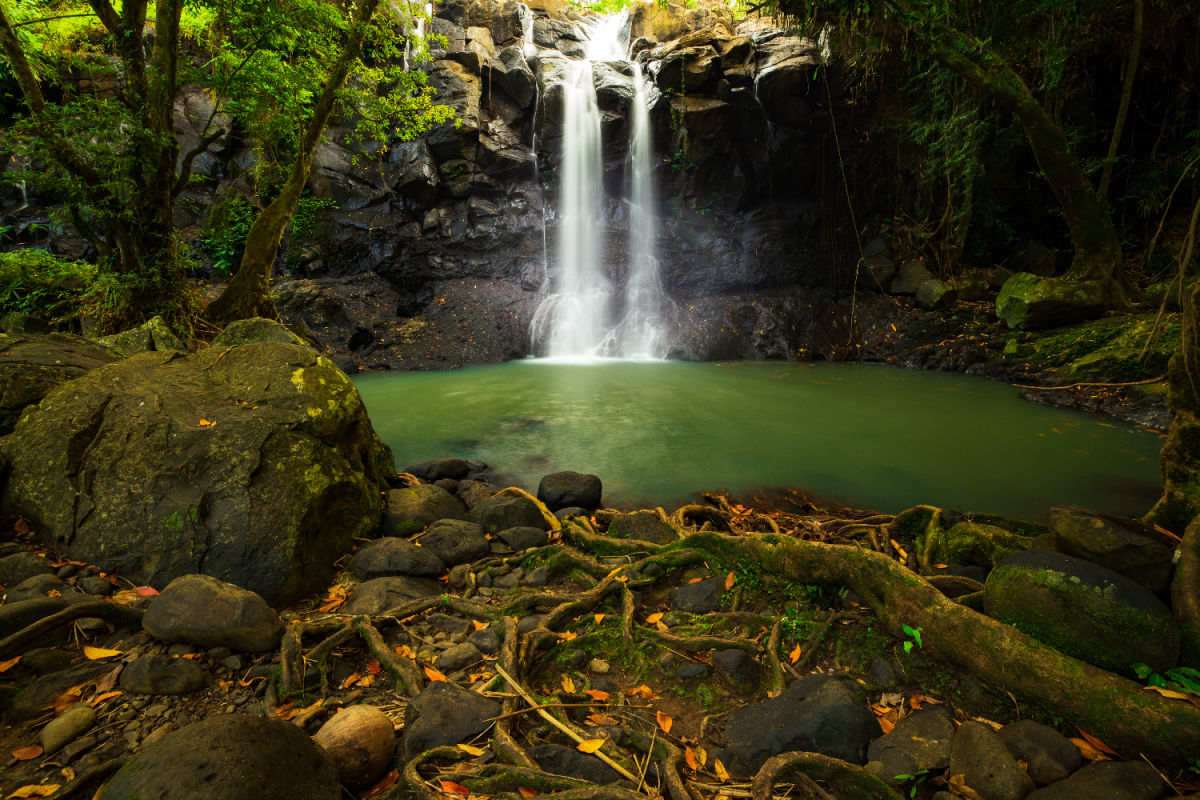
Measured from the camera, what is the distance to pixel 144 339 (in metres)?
6.48

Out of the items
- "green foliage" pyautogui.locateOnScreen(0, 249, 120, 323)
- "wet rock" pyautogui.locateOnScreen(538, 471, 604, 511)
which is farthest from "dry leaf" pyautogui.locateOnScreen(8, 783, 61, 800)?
"green foliage" pyautogui.locateOnScreen(0, 249, 120, 323)

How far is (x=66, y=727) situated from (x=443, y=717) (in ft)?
4.33

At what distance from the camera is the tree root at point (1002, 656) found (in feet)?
5.61

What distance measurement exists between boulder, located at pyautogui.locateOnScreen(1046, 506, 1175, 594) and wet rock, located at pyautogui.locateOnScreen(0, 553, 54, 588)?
200 inches

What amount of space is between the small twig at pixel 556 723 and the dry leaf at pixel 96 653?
1665mm

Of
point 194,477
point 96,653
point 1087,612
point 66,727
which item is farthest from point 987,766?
point 194,477

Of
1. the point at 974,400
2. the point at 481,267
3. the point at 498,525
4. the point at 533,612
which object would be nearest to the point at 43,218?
the point at 481,267

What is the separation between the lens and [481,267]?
17.0 metres

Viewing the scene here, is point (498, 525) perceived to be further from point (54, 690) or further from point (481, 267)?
point (481, 267)

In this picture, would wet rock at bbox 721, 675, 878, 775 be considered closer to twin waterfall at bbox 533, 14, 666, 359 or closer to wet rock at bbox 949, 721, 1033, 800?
wet rock at bbox 949, 721, 1033, 800

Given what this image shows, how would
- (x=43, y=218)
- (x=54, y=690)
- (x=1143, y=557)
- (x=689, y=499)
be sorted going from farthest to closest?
(x=43, y=218) < (x=689, y=499) < (x=1143, y=557) < (x=54, y=690)

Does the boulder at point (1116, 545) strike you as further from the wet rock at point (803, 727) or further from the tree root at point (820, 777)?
the tree root at point (820, 777)

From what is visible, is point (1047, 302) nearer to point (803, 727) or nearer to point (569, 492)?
point (569, 492)

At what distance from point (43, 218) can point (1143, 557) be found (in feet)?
73.6
